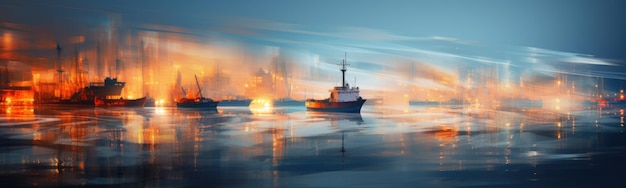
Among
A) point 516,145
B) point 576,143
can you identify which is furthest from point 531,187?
point 576,143

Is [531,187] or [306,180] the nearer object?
[531,187]

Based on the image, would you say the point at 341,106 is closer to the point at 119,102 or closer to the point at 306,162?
the point at 306,162

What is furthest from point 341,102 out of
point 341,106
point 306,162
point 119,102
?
point 119,102

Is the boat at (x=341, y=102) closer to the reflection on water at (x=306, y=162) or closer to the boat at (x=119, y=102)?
the reflection on water at (x=306, y=162)

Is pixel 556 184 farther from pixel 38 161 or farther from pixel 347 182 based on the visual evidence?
pixel 38 161

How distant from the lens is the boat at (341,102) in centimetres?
9619

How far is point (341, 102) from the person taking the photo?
9644 centimetres

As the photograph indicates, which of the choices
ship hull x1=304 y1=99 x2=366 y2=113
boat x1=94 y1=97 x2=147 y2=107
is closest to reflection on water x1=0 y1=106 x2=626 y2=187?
ship hull x1=304 y1=99 x2=366 y2=113

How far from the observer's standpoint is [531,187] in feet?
54.7

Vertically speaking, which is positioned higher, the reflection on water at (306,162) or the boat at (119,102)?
the boat at (119,102)

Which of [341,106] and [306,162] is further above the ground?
[341,106]

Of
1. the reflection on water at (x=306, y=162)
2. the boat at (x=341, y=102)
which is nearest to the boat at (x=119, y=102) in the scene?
the boat at (x=341, y=102)

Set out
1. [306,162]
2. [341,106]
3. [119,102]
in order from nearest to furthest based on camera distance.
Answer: [306,162]
[341,106]
[119,102]

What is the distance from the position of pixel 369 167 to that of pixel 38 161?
14537 mm
